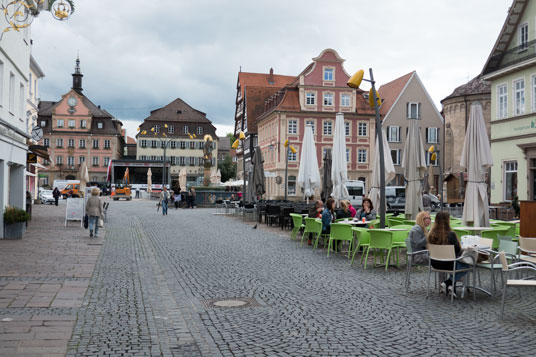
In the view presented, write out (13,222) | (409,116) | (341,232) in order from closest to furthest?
(341,232) < (13,222) < (409,116)

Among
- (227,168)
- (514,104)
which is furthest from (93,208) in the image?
(227,168)

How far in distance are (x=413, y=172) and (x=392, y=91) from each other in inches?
1959

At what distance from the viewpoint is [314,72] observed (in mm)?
58781

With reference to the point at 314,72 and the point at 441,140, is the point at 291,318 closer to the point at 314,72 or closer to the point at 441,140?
the point at 314,72

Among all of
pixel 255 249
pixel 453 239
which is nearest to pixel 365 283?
pixel 453 239

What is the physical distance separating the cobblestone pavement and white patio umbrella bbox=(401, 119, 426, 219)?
375cm

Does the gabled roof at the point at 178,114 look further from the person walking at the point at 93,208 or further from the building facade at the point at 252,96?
the person walking at the point at 93,208

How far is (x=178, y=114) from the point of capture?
328 feet

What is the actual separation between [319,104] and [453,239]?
5136 centimetres

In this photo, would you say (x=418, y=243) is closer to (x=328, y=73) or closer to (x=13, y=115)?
(x=13, y=115)

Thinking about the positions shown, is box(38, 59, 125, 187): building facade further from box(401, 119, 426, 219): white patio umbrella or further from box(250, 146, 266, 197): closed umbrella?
box(401, 119, 426, 219): white patio umbrella

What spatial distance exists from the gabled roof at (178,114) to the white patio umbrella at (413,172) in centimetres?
8520

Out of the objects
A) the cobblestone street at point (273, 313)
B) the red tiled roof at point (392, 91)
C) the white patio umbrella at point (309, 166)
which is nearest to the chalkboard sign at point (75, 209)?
the white patio umbrella at point (309, 166)

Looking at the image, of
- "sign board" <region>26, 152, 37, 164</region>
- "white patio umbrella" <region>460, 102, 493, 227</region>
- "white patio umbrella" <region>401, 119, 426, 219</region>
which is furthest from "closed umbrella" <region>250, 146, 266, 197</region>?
"white patio umbrella" <region>460, 102, 493, 227</region>
